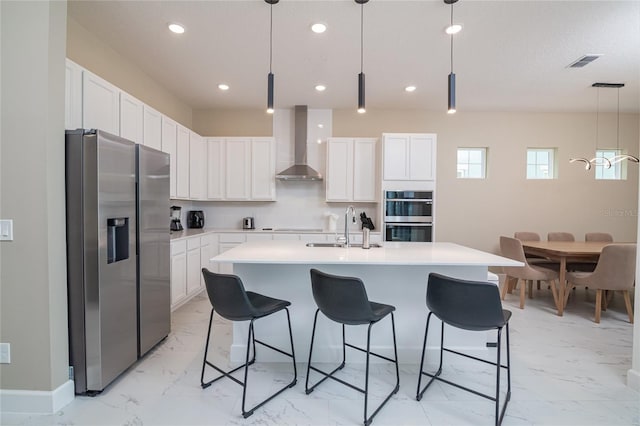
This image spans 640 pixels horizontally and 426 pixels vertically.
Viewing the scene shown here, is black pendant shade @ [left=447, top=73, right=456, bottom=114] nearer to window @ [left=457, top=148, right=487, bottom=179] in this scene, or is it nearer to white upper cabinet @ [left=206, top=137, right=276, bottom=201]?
white upper cabinet @ [left=206, top=137, right=276, bottom=201]

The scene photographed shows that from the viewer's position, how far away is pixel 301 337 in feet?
8.14

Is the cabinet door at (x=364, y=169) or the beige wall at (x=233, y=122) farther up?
the beige wall at (x=233, y=122)

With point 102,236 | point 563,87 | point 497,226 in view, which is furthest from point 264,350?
point 563,87

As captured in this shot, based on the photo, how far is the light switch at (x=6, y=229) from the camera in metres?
1.82

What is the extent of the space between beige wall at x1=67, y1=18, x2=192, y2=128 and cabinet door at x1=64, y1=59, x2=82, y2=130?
2.31 ft

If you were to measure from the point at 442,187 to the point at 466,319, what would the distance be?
3.82 m

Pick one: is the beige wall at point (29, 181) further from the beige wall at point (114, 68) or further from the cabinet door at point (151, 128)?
the cabinet door at point (151, 128)

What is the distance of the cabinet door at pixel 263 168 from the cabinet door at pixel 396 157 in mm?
1783

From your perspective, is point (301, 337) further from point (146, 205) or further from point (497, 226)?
point (497, 226)

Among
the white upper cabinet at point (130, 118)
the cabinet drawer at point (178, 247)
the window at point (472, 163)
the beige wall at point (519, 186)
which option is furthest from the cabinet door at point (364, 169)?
the white upper cabinet at point (130, 118)

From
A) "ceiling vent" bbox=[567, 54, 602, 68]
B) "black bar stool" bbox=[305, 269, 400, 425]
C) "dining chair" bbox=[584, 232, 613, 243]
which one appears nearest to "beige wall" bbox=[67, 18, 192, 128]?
"black bar stool" bbox=[305, 269, 400, 425]

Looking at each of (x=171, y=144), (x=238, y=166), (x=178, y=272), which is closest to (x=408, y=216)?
(x=238, y=166)

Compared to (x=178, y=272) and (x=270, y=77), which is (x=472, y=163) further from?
(x=178, y=272)

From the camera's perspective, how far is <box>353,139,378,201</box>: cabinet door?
190 inches
